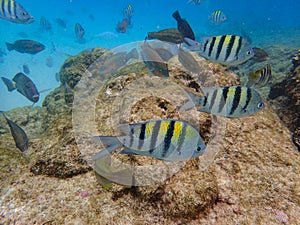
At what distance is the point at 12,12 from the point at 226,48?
4.53m

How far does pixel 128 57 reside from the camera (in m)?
5.99

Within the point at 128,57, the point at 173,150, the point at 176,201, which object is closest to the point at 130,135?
the point at 173,150

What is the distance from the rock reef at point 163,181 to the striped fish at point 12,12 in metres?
2.64

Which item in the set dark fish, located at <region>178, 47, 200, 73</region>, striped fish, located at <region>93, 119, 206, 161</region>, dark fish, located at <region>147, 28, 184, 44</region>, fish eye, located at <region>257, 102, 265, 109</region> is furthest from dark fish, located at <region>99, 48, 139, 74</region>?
striped fish, located at <region>93, 119, 206, 161</region>

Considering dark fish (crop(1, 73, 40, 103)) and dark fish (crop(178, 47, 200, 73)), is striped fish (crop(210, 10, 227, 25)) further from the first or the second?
dark fish (crop(1, 73, 40, 103))

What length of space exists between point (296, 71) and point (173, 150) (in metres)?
4.75

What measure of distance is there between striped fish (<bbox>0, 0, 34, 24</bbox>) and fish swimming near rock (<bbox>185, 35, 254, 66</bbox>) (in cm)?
406

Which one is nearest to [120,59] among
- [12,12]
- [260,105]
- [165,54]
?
[165,54]

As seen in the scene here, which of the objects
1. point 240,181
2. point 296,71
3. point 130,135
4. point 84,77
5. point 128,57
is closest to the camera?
point 130,135

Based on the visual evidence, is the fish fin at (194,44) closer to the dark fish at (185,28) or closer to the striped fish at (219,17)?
the dark fish at (185,28)

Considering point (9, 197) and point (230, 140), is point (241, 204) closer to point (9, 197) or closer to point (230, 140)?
point (230, 140)

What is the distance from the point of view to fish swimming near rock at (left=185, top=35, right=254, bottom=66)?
2.49 m

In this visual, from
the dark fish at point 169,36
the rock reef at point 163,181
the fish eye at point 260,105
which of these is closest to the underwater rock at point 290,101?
the rock reef at point 163,181

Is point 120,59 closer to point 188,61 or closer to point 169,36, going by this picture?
point 169,36
